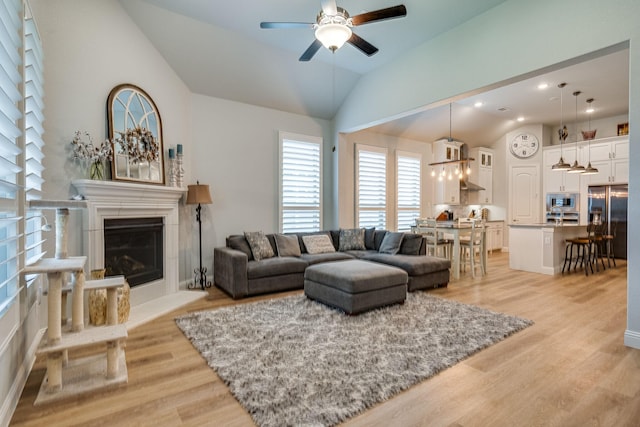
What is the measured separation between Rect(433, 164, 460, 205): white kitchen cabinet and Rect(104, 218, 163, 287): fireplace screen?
20.7ft

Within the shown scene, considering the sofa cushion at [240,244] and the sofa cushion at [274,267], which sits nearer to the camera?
the sofa cushion at [274,267]

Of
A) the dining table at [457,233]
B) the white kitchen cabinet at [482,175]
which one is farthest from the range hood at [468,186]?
the dining table at [457,233]

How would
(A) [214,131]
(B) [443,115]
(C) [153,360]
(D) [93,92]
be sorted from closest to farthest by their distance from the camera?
(C) [153,360] < (D) [93,92] < (A) [214,131] < (B) [443,115]

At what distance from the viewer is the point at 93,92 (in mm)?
3438

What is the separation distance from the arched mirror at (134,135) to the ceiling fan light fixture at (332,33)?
2.45m

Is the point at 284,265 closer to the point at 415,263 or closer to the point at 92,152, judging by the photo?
the point at 415,263

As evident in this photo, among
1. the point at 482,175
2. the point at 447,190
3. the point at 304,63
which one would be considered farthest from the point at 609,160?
the point at 304,63

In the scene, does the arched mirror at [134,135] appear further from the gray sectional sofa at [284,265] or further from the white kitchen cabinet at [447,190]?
the white kitchen cabinet at [447,190]

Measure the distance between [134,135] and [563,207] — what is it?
8.93m

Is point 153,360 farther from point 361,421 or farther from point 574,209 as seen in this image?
point 574,209

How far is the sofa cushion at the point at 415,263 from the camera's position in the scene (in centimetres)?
452

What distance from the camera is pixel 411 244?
5.18 meters

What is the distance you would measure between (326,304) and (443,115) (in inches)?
201

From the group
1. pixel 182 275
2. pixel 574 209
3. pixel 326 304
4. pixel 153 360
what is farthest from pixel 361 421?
pixel 574 209
